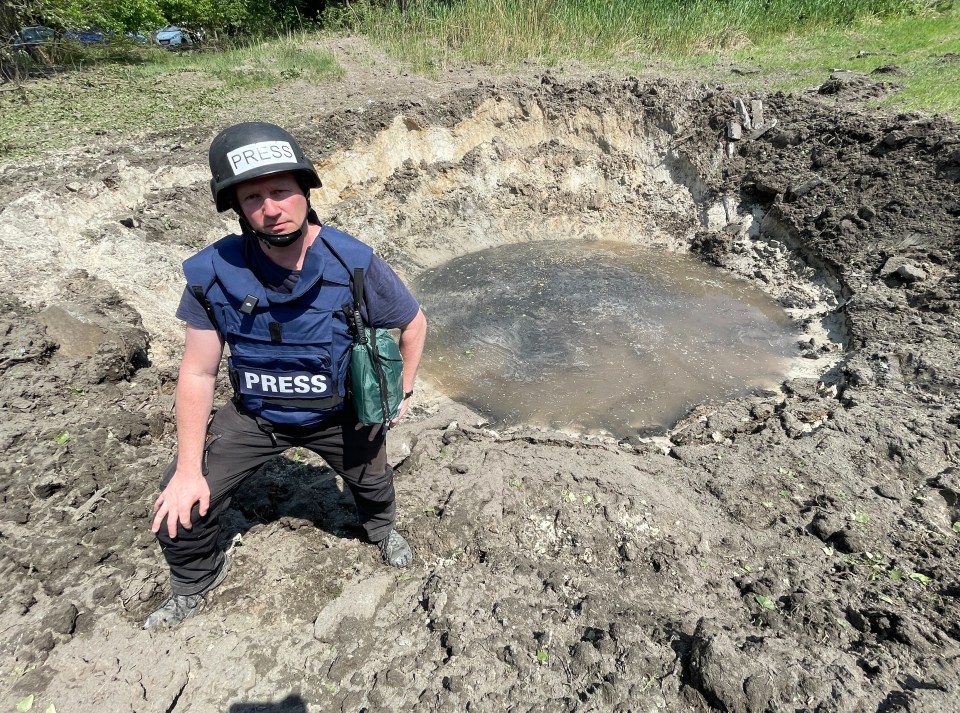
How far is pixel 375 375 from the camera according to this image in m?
2.24

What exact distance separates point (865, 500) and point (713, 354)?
7.94 ft

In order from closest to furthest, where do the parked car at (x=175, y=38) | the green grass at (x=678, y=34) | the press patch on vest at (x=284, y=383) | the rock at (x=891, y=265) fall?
the press patch on vest at (x=284, y=383), the rock at (x=891, y=265), the green grass at (x=678, y=34), the parked car at (x=175, y=38)

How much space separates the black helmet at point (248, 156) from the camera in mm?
1846

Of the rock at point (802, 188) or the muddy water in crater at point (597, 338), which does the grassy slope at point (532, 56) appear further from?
the muddy water in crater at point (597, 338)

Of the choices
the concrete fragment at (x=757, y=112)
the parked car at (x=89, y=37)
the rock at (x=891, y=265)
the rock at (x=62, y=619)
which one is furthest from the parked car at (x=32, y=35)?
the rock at (x=891, y=265)

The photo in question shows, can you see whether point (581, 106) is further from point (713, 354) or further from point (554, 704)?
point (554, 704)

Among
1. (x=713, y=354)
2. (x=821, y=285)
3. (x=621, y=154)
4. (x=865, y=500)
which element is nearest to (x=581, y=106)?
(x=621, y=154)

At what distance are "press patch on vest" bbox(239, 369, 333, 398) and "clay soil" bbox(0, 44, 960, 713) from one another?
42.6 inches

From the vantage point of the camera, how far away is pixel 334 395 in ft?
7.45

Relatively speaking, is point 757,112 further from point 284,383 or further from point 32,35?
point 32,35

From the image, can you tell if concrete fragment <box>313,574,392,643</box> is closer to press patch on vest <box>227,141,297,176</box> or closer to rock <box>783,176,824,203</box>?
press patch on vest <box>227,141,297,176</box>

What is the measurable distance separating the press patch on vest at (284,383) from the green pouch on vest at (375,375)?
13 cm

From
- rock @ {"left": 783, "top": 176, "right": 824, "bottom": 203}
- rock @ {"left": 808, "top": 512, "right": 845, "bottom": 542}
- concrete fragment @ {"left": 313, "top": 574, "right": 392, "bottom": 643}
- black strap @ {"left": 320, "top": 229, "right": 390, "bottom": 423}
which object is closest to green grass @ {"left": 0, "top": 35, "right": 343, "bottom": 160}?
black strap @ {"left": 320, "top": 229, "right": 390, "bottom": 423}

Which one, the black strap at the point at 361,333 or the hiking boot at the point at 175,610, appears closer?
the black strap at the point at 361,333
